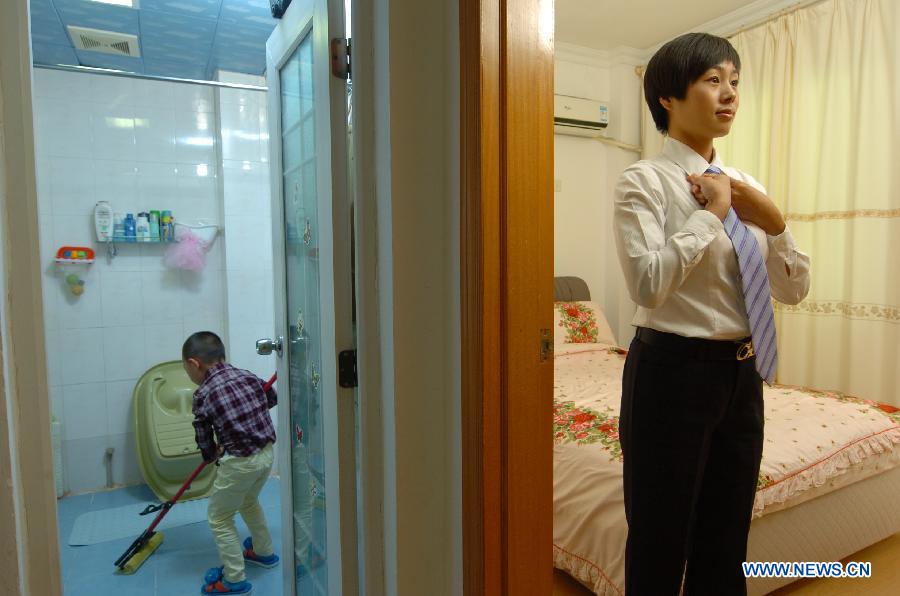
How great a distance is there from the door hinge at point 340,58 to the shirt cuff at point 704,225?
0.75 meters

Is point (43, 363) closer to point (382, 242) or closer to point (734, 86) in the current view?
point (382, 242)

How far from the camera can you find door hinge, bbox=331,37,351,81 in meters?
1.12

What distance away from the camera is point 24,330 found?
89 centimetres

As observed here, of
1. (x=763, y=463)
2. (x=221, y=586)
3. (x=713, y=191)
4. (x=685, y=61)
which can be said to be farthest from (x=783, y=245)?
(x=221, y=586)

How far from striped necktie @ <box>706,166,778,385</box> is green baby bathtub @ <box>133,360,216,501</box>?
278 cm

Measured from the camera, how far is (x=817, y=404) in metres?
2.18

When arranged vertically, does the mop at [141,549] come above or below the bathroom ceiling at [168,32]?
below

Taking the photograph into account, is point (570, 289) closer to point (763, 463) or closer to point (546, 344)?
point (763, 463)

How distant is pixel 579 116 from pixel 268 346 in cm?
299

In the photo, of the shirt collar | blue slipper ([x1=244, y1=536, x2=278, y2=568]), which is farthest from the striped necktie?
blue slipper ([x1=244, y1=536, x2=278, y2=568])

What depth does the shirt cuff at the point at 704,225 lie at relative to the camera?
3.56ft

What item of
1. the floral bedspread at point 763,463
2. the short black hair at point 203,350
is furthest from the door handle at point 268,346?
the floral bedspread at point 763,463

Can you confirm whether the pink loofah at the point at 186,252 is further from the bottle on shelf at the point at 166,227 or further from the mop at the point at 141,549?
the mop at the point at 141,549

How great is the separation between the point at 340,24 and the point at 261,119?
7.55 ft
